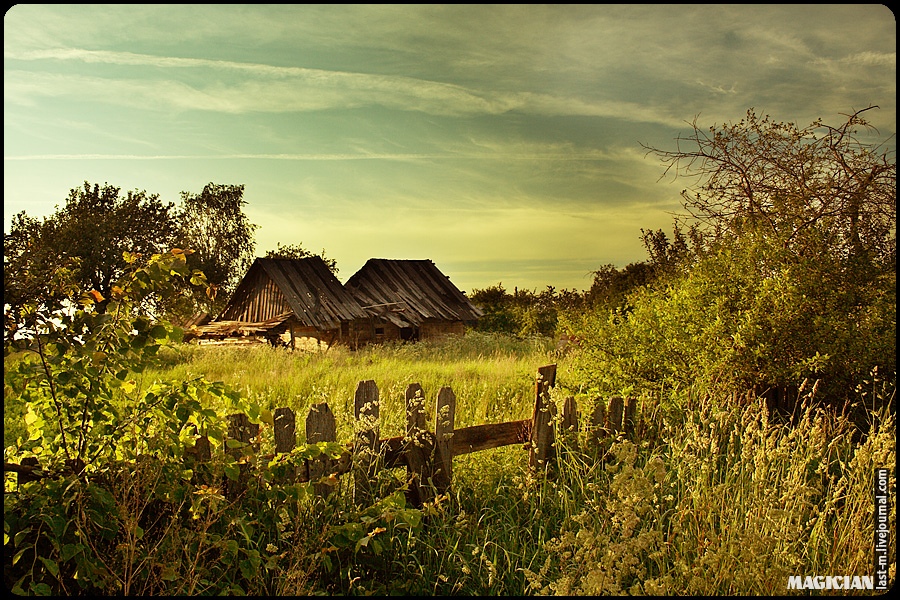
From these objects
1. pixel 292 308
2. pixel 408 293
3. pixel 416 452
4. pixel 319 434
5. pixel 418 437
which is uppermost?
pixel 408 293

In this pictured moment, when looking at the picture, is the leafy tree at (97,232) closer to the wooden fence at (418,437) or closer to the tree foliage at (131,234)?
the tree foliage at (131,234)

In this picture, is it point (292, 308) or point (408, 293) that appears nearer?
point (292, 308)

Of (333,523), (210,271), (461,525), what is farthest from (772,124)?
(210,271)

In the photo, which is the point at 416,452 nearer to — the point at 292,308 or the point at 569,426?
the point at 569,426

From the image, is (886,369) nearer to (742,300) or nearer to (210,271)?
(742,300)

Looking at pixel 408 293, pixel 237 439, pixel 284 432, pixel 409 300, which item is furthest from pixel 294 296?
pixel 237 439

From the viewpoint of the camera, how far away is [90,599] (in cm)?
362

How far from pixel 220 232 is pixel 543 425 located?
33431 millimetres

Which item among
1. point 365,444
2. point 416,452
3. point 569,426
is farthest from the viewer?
point 569,426

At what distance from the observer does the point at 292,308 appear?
79.2ft

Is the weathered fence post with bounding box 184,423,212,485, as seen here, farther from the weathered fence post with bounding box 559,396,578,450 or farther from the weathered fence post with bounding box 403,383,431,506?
the weathered fence post with bounding box 559,396,578,450

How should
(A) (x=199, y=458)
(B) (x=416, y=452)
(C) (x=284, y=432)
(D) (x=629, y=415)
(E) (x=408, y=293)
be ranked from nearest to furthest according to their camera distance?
(A) (x=199, y=458), (C) (x=284, y=432), (B) (x=416, y=452), (D) (x=629, y=415), (E) (x=408, y=293)

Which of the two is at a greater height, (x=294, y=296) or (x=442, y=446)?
(x=294, y=296)

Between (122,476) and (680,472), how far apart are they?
351cm
